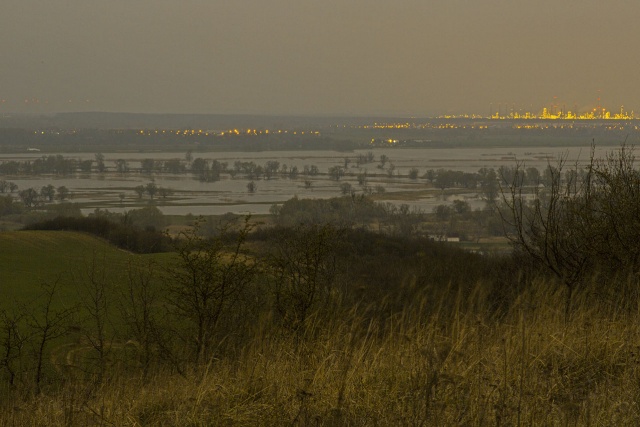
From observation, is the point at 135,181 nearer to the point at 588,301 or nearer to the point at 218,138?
the point at 218,138

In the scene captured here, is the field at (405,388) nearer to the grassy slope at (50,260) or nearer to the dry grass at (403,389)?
the dry grass at (403,389)

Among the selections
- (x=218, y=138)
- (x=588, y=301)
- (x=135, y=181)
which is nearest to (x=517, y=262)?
(x=588, y=301)

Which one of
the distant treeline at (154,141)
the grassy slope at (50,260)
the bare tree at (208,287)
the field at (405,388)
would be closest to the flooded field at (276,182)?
the distant treeline at (154,141)

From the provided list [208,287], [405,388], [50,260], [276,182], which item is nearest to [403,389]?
[405,388]

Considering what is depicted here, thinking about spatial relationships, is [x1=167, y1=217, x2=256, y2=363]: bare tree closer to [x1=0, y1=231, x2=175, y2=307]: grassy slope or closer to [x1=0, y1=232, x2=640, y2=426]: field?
[x1=0, y1=232, x2=640, y2=426]: field

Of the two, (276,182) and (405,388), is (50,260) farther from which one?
(276,182)
